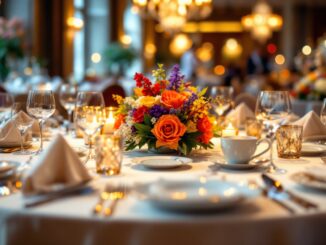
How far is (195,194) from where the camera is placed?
3.76ft

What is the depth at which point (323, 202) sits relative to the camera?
1.18 metres

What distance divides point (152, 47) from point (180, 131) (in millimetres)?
16425

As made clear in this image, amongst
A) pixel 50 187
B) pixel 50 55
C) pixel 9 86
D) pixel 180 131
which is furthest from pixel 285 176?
pixel 50 55

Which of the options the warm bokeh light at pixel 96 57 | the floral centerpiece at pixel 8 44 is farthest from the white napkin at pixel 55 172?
the warm bokeh light at pixel 96 57

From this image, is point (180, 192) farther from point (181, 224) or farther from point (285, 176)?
point (285, 176)

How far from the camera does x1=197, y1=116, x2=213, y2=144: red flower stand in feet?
6.01

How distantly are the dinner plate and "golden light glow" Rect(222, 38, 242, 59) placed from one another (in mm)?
18045

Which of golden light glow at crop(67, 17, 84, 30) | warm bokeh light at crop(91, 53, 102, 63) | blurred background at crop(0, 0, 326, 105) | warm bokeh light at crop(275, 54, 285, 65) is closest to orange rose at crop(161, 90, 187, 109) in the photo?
blurred background at crop(0, 0, 326, 105)

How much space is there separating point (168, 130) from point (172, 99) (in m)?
0.12

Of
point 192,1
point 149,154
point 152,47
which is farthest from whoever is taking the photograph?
point 152,47

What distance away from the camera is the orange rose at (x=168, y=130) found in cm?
177

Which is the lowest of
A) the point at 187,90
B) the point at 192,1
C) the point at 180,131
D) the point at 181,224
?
the point at 181,224

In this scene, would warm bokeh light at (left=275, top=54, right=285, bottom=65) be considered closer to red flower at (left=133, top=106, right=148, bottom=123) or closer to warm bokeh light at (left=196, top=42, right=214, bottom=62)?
warm bokeh light at (left=196, top=42, right=214, bottom=62)

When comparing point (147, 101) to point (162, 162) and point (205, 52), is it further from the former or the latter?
point (205, 52)
